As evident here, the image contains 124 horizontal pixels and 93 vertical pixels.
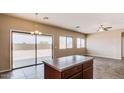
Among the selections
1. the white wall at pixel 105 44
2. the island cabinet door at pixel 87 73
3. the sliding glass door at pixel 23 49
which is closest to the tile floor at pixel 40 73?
the sliding glass door at pixel 23 49

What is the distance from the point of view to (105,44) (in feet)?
28.5

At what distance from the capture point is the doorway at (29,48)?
4676 mm

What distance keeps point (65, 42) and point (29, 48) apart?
3.15 meters

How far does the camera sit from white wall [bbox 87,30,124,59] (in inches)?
310

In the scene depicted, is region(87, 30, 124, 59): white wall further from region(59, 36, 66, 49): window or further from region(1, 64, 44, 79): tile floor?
region(1, 64, 44, 79): tile floor

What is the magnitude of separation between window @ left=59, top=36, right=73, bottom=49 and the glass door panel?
107cm

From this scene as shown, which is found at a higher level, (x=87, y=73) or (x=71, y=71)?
(x=71, y=71)

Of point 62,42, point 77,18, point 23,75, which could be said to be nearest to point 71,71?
point 23,75

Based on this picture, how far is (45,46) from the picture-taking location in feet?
19.9

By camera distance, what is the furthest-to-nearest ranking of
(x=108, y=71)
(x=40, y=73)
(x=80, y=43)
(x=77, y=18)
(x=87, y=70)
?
(x=80, y=43), (x=77, y=18), (x=108, y=71), (x=40, y=73), (x=87, y=70)

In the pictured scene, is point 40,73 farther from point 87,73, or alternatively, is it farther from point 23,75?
point 87,73
